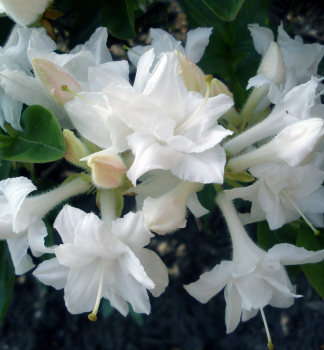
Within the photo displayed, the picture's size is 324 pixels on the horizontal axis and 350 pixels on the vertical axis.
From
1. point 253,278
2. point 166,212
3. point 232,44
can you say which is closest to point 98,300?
point 166,212

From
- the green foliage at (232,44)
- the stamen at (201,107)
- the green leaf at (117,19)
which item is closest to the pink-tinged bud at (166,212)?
the stamen at (201,107)

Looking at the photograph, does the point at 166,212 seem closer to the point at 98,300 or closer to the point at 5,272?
the point at 98,300

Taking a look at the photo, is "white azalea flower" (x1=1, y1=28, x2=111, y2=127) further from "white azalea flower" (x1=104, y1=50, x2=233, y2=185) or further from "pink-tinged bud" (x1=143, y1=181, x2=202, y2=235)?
"pink-tinged bud" (x1=143, y1=181, x2=202, y2=235)

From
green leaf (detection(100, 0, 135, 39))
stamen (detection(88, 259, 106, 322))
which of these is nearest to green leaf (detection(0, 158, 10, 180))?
stamen (detection(88, 259, 106, 322))

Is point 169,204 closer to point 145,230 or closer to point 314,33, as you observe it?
point 145,230

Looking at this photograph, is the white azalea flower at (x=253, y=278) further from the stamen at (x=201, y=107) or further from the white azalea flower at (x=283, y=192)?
the stamen at (x=201, y=107)
